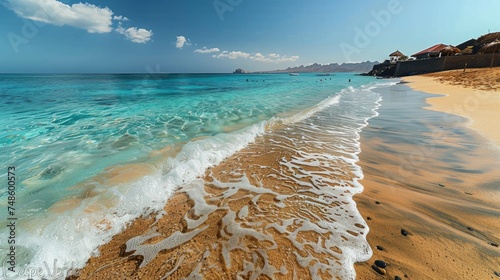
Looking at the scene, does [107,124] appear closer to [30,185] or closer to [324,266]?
[30,185]

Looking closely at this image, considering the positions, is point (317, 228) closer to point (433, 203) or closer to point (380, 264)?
point (380, 264)

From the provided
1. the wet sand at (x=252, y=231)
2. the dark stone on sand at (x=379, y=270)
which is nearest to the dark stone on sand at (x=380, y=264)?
the dark stone on sand at (x=379, y=270)

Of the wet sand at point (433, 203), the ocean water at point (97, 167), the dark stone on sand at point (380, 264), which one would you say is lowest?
the ocean water at point (97, 167)

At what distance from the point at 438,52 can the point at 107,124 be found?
79603 millimetres

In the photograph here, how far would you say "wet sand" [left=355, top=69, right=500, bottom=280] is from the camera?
2459 mm

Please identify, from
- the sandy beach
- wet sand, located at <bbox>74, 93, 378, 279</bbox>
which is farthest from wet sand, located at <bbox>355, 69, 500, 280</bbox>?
wet sand, located at <bbox>74, 93, 378, 279</bbox>

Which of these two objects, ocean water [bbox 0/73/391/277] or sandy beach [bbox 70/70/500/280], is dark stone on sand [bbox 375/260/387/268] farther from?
ocean water [bbox 0/73/391/277]

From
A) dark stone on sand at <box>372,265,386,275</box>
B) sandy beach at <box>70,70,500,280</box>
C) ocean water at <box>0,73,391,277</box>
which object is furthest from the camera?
ocean water at <box>0,73,391,277</box>

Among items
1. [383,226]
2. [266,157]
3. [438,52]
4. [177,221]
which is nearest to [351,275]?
[383,226]

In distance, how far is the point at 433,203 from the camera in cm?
360

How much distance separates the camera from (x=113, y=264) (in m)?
2.67

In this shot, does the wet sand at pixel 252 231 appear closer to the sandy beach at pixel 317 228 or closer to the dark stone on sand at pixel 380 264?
the sandy beach at pixel 317 228

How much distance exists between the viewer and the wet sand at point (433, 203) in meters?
2.46

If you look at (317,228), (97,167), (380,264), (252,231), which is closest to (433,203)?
(380,264)
